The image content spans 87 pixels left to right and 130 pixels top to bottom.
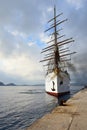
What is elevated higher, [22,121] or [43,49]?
[43,49]

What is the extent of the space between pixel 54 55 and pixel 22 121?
41.0 m

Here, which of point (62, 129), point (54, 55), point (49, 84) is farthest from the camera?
point (54, 55)

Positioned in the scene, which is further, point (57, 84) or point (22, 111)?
point (57, 84)

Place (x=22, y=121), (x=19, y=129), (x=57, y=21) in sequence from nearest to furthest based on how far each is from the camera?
(x=19, y=129) → (x=22, y=121) → (x=57, y=21)

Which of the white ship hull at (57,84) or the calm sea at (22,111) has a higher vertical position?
the white ship hull at (57,84)

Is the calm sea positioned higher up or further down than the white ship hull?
further down

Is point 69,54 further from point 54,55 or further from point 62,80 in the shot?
point 62,80

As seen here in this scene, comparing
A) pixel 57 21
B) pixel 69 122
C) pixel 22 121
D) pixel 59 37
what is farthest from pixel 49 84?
pixel 69 122

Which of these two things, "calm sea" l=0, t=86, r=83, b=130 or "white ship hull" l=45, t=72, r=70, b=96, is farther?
"white ship hull" l=45, t=72, r=70, b=96

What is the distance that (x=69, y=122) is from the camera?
33.0 feet

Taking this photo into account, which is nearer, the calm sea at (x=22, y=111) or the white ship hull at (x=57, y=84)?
the calm sea at (x=22, y=111)

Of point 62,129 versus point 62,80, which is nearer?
point 62,129

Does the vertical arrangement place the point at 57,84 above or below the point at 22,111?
above

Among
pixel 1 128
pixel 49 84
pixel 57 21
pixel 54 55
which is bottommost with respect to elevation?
pixel 1 128
